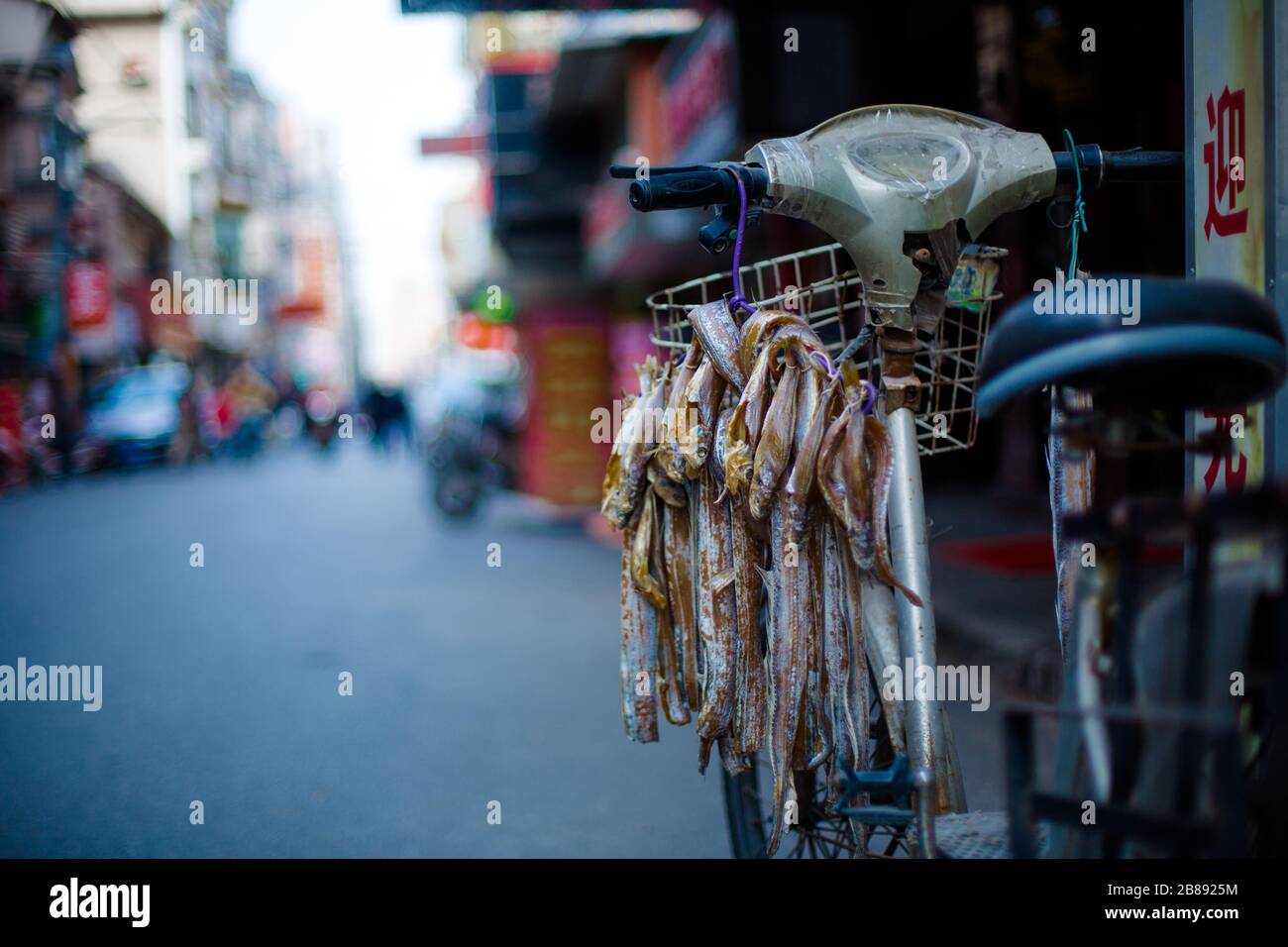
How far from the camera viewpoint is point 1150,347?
154 centimetres

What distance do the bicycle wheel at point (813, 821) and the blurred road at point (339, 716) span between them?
83 centimetres

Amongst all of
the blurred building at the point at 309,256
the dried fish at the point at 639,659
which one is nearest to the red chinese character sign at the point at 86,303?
the dried fish at the point at 639,659

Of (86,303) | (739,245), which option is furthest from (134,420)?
(739,245)

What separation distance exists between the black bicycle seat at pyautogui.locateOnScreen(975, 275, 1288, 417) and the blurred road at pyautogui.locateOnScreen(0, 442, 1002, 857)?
2334mm

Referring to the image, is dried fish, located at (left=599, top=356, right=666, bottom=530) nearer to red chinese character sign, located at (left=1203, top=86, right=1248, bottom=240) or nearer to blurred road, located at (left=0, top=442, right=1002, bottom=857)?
red chinese character sign, located at (left=1203, top=86, right=1248, bottom=240)

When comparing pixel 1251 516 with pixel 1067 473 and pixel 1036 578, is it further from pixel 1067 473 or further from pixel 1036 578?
pixel 1036 578

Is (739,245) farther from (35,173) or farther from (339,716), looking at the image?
(35,173)

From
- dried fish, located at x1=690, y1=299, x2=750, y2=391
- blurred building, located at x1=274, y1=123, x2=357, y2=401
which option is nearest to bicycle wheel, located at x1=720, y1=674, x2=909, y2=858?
dried fish, located at x1=690, y1=299, x2=750, y2=391

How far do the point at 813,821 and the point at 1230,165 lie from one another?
1761 mm

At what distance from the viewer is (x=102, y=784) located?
4297mm

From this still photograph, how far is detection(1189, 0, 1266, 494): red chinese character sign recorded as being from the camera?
2.72 m

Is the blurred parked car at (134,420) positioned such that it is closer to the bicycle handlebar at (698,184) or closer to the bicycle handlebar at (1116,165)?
the bicycle handlebar at (698,184)

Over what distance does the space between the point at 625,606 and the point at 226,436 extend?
2851 centimetres
